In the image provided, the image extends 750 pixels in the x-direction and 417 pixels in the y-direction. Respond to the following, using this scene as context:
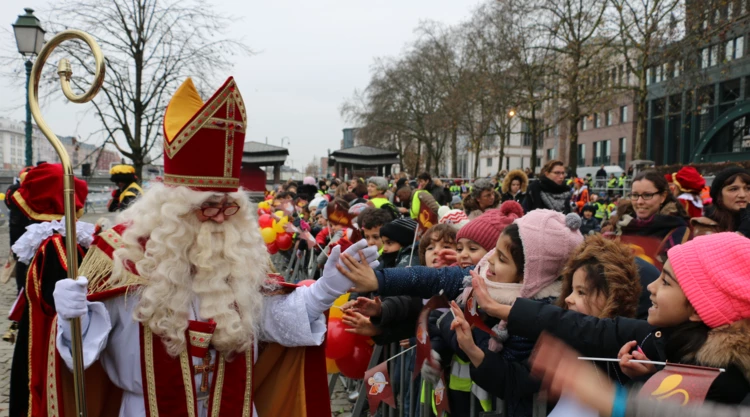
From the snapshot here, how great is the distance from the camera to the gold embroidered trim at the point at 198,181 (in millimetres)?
2443

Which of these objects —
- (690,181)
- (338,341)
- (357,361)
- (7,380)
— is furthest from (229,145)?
(690,181)

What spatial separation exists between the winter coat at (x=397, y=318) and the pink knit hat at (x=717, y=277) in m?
1.63

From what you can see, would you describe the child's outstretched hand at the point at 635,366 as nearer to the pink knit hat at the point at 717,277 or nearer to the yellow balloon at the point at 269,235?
the pink knit hat at the point at 717,277

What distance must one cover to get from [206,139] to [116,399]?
50.3 inches

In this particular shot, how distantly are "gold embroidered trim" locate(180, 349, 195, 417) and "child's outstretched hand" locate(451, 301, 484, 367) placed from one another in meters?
1.13

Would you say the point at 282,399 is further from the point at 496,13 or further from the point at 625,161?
the point at 625,161

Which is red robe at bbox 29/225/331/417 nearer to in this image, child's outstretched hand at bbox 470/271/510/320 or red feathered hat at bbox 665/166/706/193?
child's outstretched hand at bbox 470/271/510/320

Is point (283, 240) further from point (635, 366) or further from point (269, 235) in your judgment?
point (635, 366)

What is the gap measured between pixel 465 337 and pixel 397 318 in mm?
894

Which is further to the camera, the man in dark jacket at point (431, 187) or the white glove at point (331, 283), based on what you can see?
the man in dark jacket at point (431, 187)

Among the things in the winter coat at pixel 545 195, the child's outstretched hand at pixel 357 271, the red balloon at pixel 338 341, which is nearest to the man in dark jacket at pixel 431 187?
the winter coat at pixel 545 195

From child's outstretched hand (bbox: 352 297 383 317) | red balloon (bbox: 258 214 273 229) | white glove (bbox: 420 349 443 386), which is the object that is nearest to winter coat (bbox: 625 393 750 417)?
white glove (bbox: 420 349 443 386)

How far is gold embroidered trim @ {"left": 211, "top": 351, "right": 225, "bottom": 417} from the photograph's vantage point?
7.96 feet

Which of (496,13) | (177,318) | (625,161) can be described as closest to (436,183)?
(177,318)
